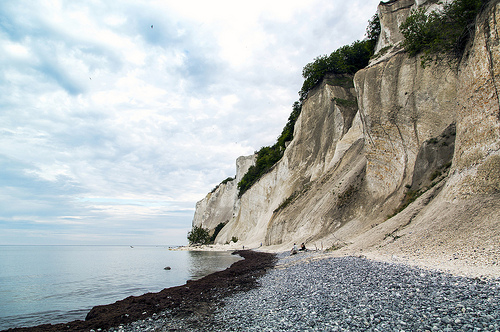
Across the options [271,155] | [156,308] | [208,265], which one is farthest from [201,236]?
[156,308]

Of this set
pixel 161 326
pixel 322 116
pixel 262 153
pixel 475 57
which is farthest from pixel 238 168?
pixel 161 326

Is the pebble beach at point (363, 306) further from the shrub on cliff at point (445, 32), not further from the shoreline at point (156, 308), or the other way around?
the shrub on cliff at point (445, 32)

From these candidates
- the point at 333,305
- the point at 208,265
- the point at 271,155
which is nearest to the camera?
the point at 333,305

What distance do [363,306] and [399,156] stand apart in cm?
1526

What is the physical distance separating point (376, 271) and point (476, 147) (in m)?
7.39

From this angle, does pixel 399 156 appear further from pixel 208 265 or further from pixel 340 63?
pixel 340 63

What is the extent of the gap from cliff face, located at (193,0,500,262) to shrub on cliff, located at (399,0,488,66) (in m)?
0.77

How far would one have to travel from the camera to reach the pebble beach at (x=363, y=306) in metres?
4.65

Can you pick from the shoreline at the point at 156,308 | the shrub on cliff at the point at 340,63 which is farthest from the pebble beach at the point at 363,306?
the shrub on cliff at the point at 340,63

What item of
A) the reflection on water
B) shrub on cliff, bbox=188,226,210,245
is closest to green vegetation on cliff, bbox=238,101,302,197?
shrub on cliff, bbox=188,226,210,245

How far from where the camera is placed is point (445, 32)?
16250mm

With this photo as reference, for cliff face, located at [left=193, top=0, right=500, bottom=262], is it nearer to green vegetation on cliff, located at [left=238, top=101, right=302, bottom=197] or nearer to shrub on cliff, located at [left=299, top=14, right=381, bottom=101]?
shrub on cliff, located at [left=299, top=14, right=381, bottom=101]

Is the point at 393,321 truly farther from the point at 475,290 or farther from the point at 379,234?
the point at 379,234

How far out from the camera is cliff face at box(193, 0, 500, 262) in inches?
429
